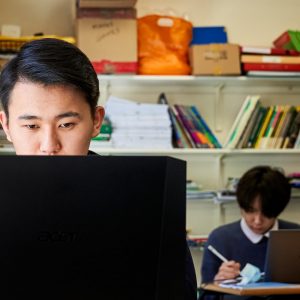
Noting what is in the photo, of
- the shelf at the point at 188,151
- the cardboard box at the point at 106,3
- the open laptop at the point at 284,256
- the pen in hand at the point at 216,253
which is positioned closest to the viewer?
the open laptop at the point at 284,256

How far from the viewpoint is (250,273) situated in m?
2.96

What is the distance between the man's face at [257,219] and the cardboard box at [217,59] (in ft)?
2.59

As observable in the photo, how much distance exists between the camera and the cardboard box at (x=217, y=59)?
3.60 metres

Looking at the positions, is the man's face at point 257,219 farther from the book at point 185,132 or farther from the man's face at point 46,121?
the man's face at point 46,121

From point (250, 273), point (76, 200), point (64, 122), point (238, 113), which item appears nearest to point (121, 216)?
point (76, 200)

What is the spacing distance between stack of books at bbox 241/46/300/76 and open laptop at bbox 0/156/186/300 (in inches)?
120

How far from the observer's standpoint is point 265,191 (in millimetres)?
3252

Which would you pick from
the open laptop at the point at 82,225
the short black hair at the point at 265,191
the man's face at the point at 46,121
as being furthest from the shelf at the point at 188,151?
the open laptop at the point at 82,225

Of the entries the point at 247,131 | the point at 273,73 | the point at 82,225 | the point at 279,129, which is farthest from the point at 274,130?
the point at 82,225

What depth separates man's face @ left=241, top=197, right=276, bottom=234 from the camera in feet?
10.6

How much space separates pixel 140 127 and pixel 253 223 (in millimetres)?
811

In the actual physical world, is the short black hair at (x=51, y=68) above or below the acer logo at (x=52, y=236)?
above

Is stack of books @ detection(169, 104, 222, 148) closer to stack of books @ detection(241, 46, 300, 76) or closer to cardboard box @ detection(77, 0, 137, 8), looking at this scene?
stack of books @ detection(241, 46, 300, 76)

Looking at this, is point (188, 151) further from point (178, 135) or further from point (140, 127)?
point (140, 127)
